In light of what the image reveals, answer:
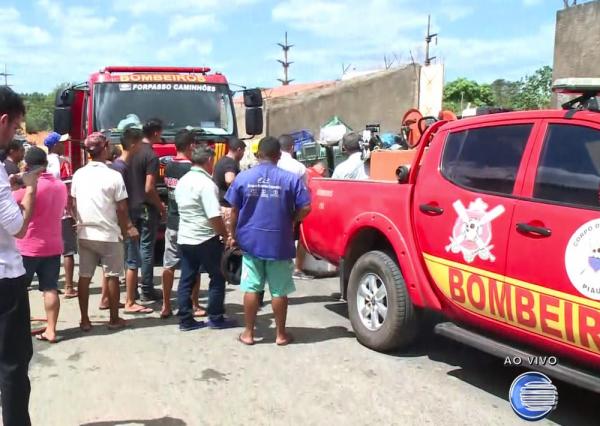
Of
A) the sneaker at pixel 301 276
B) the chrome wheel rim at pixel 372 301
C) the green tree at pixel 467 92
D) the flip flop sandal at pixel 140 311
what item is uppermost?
the green tree at pixel 467 92

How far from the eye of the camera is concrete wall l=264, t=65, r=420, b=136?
19.3m

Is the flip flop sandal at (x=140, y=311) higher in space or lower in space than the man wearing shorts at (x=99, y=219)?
lower

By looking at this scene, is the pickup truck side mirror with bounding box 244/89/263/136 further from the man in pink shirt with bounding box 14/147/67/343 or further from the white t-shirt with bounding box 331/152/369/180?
the man in pink shirt with bounding box 14/147/67/343

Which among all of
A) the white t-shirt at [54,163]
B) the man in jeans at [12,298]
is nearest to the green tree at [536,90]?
the white t-shirt at [54,163]

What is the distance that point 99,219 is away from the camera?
17.7ft

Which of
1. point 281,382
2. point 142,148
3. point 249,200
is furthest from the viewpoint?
point 142,148

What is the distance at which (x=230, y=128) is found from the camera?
29.6ft

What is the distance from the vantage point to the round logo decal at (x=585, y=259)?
3221mm

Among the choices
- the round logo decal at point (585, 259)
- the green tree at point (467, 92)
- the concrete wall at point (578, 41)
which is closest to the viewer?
the round logo decal at point (585, 259)

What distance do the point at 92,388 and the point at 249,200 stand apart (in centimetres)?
185

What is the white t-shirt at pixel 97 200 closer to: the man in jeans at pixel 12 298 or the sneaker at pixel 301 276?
the man in jeans at pixel 12 298

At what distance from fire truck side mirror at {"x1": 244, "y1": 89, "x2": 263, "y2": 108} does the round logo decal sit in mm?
6739

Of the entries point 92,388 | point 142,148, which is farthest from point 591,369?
point 142,148

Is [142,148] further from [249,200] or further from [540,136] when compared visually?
[540,136]
